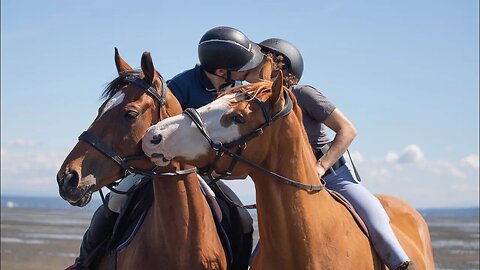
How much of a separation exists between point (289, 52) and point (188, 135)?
209 cm

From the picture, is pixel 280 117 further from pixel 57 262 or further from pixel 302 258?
pixel 57 262

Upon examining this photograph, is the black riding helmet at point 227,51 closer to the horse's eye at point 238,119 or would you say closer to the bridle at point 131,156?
the bridle at point 131,156

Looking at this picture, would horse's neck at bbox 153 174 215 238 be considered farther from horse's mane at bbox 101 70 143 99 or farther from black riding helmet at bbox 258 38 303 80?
black riding helmet at bbox 258 38 303 80

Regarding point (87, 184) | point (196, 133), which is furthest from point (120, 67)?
point (196, 133)

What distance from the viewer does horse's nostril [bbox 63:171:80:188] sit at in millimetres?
6066

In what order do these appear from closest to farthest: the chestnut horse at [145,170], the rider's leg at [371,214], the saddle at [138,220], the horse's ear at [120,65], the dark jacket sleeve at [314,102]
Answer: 1. the chestnut horse at [145,170]
2. the rider's leg at [371,214]
3. the dark jacket sleeve at [314,102]
4. the horse's ear at [120,65]
5. the saddle at [138,220]

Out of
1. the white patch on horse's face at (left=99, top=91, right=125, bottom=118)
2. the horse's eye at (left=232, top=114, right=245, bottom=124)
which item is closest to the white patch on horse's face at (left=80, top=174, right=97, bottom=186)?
the white patch on horse's face at (left=99, top=91, right=125, bottom=118)

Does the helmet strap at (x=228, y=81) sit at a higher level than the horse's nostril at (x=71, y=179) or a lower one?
higher

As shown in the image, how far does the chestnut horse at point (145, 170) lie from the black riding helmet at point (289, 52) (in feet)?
3.69

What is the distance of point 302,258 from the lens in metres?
5.75

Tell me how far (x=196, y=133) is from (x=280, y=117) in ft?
2.24

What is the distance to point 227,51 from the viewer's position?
740 cm

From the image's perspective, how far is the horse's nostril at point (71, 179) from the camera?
19.9ft

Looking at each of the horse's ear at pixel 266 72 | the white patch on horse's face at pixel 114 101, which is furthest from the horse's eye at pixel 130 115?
the horse's ear at pixel 266 72
